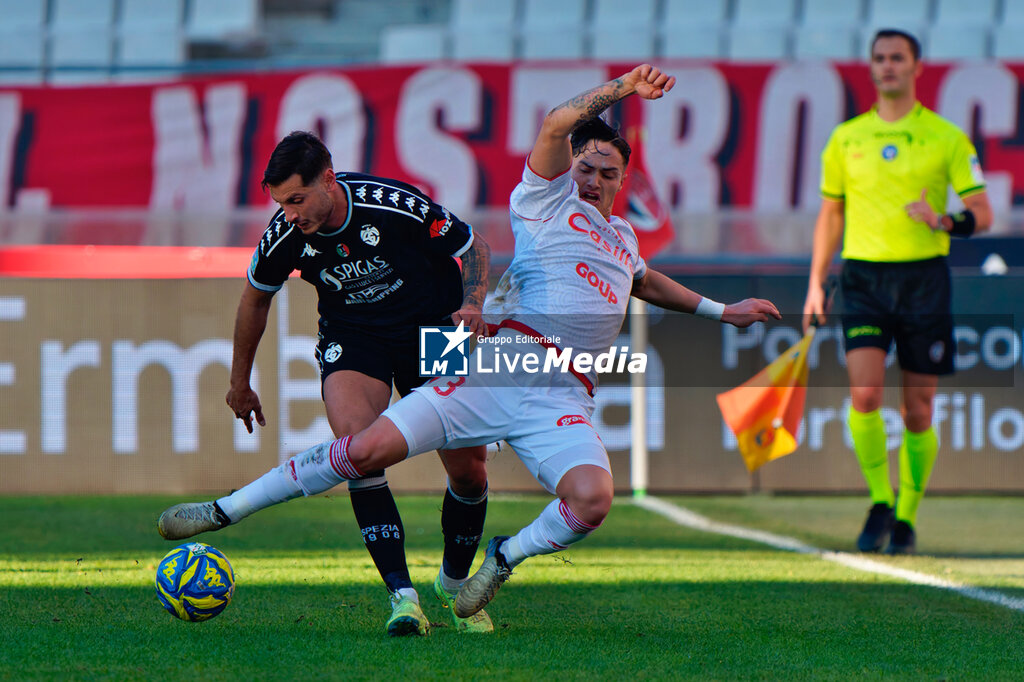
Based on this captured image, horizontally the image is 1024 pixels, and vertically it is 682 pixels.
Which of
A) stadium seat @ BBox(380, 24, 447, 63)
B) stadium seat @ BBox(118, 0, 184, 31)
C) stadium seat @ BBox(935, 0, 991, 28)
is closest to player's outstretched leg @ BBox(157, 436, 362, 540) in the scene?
stadium seat @ BBox(380, 24, 447, 63)

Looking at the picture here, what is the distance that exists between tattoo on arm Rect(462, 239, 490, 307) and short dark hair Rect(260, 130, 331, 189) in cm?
62

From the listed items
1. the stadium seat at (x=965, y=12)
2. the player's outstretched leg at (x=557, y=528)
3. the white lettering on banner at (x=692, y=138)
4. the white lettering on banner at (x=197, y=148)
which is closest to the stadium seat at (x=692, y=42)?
the white lettering on banner at (x=692, y=138)

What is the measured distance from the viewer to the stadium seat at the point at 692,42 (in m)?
16.1

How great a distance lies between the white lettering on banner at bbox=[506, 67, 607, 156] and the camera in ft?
44.2

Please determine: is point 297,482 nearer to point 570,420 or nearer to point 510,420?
point 510,420

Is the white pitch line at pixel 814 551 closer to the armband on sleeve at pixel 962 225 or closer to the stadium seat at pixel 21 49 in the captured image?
the armband on sleeve at pixel 962 225

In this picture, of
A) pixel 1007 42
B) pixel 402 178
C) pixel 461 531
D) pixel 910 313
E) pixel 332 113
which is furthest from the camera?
pixel 1007 42

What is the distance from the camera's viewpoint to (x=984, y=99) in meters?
13.5

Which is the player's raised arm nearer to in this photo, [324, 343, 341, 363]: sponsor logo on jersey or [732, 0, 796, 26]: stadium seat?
[324, 343, 341, 363]: sponsor logo on jersey

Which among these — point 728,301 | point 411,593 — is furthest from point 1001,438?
point 411,593

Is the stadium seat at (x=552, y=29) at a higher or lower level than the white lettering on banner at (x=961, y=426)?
higher

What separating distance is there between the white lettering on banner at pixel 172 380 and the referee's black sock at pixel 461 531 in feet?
16.6

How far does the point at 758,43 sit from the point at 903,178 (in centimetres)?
972

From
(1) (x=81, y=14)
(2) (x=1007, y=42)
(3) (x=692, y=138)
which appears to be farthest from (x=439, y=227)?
(1) (x=81, y=14)
